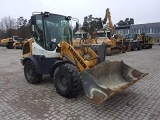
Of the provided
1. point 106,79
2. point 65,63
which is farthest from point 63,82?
point 106,79

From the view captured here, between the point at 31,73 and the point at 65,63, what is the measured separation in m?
1.85

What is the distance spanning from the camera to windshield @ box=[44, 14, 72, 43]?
20.0ft

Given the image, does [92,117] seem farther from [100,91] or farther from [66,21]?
[66,21]

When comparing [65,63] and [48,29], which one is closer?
[65,63]

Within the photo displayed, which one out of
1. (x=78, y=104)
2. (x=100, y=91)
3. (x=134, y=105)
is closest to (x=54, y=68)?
(x=78, y=104)

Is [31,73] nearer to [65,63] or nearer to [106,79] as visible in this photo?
[65,63]

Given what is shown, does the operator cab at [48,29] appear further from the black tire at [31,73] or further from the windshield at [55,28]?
the black tire at [31,73]

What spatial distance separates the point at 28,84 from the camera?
22.1 ft

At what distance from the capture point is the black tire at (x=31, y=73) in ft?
21.4

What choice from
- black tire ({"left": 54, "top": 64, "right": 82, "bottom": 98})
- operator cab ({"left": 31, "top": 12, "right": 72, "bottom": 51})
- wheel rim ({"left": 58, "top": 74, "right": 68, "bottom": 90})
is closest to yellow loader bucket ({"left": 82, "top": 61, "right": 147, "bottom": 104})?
black tire ({"left": 54, "top": 64, "right": 82, "bottom": 98})

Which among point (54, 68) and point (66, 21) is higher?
point (66, 21)

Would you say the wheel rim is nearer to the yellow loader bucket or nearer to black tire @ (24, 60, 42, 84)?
the yellow loader bucket

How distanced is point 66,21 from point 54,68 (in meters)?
1.91

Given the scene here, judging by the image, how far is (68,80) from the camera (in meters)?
4.96
